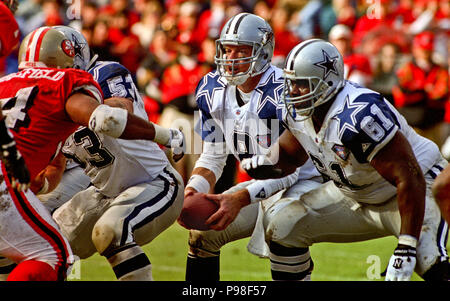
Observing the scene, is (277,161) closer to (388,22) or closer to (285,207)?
(285,207)

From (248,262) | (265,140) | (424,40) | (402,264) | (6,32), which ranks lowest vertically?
(248,262)

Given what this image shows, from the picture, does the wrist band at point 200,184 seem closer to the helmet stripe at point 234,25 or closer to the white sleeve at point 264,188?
the white sleeve at point 264,188

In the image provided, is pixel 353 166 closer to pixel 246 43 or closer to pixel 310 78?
pixel 310 78

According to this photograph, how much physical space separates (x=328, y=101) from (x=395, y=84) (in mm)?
5040

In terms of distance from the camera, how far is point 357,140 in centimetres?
409

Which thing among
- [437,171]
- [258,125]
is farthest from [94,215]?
[437,171]

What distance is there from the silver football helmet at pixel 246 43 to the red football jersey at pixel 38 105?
1170mm

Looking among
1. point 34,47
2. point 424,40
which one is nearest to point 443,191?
point 34,47

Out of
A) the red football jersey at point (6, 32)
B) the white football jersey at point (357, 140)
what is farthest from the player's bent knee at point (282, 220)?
the red football jersey at point (6, 32)

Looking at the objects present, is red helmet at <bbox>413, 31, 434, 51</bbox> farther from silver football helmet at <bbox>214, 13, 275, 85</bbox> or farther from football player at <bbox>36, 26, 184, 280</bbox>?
football player at <bbox>36, 26, 184, 280</bbox>

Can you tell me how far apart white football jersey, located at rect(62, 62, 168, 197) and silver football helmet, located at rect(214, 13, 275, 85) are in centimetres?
59

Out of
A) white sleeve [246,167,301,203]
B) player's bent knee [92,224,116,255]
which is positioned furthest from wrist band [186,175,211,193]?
player's bent knee [92,224,116,255]

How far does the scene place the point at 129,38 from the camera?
10.7 meters

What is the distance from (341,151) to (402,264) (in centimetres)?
68
